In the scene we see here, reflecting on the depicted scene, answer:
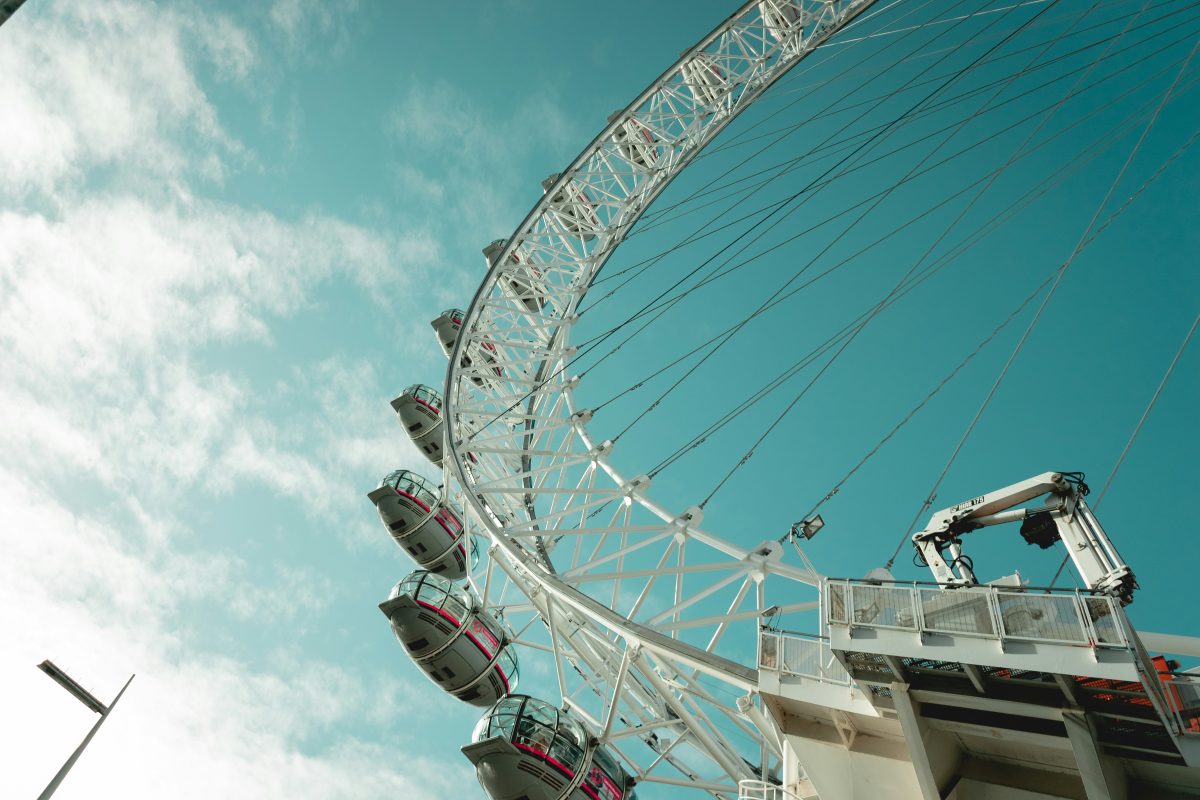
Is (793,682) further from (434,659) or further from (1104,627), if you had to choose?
(434,659)

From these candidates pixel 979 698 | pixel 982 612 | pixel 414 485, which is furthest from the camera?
pixel 414 485

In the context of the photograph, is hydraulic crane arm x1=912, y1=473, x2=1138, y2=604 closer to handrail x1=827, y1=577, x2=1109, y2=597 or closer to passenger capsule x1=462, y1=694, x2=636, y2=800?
handrail x1=827, y1=577, x2=1109, y2=597

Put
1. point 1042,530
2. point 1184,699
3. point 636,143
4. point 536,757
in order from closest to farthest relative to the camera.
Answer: point 1184,699 → point 1042,530 → point 536,757 → point 636,143

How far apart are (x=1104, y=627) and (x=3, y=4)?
19.7 m

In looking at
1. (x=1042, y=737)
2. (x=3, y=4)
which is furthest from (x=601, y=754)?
(x=3, y=4)

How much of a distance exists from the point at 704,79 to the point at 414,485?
1953 cm

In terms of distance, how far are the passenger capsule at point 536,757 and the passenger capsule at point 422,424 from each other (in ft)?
49.8

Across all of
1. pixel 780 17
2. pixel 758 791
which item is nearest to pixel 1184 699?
pixel 758 791

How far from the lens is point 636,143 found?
33781 millimetres

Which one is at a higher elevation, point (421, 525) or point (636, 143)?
point (636, 143)

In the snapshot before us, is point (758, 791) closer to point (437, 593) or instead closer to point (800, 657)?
point (800, 657)

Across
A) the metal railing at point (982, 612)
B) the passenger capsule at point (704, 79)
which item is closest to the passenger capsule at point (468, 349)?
the passenger capsule at point (704, 79)

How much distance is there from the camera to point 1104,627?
1226 centimetres

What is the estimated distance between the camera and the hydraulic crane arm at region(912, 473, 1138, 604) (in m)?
14.5
